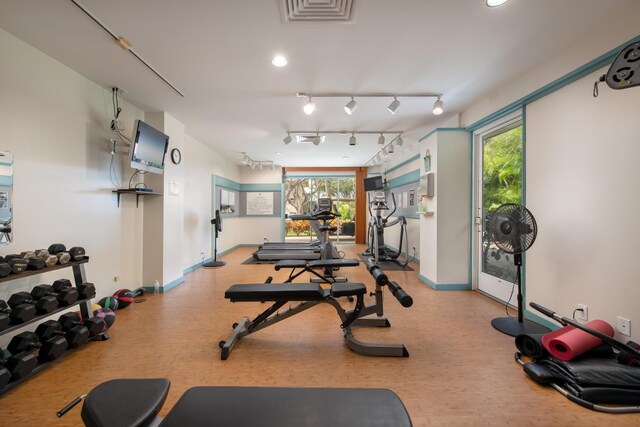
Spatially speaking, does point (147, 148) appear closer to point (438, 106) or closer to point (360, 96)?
point (360, 96)

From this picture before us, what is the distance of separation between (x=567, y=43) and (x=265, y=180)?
24.0 feet

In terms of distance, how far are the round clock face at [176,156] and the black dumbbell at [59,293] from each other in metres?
2.38

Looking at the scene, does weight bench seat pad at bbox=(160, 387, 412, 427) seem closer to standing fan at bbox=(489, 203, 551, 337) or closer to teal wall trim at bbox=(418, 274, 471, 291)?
standing fan at bbox=(489, 203, 551, 337)

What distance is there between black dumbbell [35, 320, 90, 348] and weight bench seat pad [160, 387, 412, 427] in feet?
6.77

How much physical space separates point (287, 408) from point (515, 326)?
2855 millimetres

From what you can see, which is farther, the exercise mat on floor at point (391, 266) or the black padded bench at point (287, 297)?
the exercise mat on floor at point (391, 266)

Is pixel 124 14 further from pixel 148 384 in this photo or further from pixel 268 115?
pixel 148 384

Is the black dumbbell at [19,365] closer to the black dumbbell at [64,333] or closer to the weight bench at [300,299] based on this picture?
the black dumbbell at [64,333]

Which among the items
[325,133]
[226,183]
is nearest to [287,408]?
[325,133]

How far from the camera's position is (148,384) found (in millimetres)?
891

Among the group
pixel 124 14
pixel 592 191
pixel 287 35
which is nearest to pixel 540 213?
pixel 592 191

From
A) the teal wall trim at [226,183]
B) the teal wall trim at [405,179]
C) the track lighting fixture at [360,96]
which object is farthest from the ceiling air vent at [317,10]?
the teal wall trim at [226,183]

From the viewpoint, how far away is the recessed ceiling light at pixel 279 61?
8.22ft

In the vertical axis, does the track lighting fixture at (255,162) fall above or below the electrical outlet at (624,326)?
above
